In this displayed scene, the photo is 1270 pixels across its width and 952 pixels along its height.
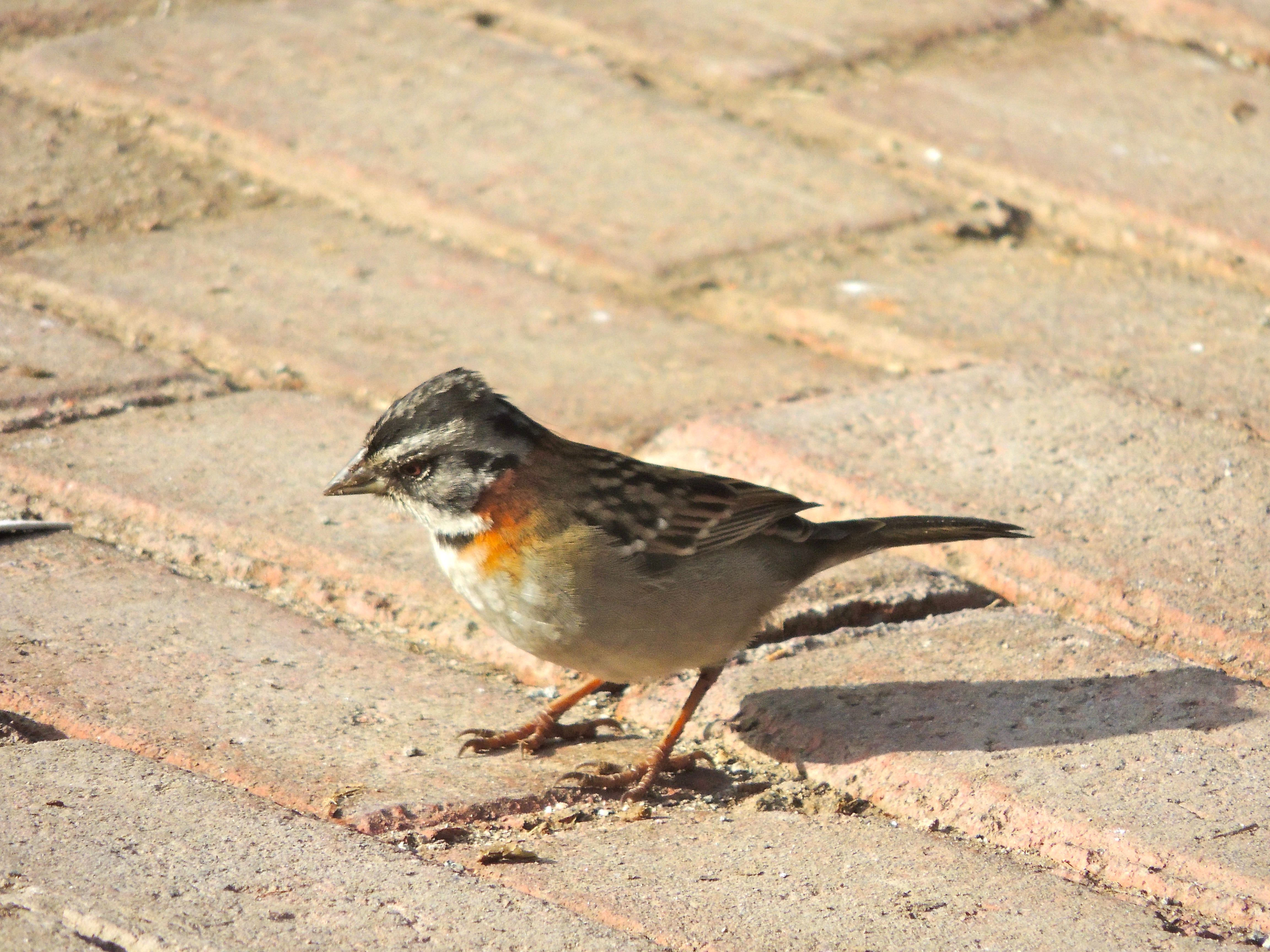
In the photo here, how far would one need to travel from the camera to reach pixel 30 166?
4691 millimetres

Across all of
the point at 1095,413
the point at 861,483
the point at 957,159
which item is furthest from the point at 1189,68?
the point at 861,483

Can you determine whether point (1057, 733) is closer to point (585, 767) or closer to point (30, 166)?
point (585, 767)

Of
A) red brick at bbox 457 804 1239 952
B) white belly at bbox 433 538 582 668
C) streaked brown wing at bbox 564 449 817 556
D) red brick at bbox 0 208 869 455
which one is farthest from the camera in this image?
red brick at bbox 0 208 869 455

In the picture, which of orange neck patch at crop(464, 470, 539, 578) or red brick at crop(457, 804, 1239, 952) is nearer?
red brick at crop(457, 804, 1239, 952)

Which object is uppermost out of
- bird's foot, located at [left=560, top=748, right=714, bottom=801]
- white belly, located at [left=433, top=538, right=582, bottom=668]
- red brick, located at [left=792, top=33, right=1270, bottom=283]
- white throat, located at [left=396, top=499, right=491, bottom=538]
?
red brick, located at [left=792, top=33, right=1270, bottom=283]

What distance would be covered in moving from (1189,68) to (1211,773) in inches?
151

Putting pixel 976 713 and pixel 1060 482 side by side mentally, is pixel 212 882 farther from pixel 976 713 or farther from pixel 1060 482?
pixel 1060 482

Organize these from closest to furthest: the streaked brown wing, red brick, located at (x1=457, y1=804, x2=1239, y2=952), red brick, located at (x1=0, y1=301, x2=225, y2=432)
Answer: red brick, located at (x1=457, y1=804, x2=1239, y2=952) < the streaked brown wing < red brick, located at (x1=0, y1=301, x2=225, y2=432)

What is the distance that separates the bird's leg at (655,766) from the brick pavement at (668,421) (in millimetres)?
42

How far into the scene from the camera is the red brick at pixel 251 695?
261 centimetres

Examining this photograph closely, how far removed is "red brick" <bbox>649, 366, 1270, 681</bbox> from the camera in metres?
3.20

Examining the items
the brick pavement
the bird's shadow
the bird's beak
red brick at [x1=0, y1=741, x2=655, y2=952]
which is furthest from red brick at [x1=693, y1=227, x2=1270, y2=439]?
red brick at [x1=0, y1=741, x2=655, y2=952]

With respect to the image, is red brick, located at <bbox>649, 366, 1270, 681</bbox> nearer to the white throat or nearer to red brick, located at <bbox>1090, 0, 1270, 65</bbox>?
the white throat

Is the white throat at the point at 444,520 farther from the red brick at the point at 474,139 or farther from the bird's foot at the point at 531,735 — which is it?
the red brick at the point at 474,139
